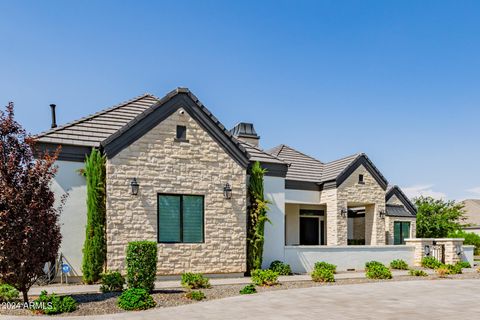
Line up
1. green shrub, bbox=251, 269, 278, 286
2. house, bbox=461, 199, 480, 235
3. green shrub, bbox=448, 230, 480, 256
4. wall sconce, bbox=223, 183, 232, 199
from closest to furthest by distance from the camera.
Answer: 1. green shrub, bbox=251, 269, 278, 286
2. wall sconce, bbox=223, 183, 232, 199
3. green shrub, bbox=448, 230, 480, 256
4. house, bbox=461, 199, 480, 235

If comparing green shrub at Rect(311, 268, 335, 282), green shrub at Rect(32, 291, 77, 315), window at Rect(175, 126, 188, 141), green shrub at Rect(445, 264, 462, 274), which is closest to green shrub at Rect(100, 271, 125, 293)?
green shrub at Rect(32, 291, 77, 315)

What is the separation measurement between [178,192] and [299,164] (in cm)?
1162

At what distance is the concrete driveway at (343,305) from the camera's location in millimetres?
9924

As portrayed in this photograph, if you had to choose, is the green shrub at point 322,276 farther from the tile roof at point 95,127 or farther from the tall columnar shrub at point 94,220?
the tile roof at point 95,127

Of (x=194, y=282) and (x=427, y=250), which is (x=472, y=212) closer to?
(x=427, y=250)

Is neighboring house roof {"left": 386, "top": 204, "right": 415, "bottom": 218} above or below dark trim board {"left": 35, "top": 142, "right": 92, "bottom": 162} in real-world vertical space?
below

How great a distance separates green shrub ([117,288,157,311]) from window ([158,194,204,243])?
5328 mm

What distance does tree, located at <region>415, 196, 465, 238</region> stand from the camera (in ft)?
114

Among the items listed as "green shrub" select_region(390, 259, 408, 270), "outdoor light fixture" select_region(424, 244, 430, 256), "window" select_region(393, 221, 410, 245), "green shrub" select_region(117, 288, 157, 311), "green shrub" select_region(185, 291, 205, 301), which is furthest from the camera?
"window" select_region(393, 221, 410, 245)

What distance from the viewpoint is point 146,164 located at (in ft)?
53.2

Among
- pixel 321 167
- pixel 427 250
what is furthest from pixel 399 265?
pixel 321 167

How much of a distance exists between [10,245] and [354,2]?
13041 mm

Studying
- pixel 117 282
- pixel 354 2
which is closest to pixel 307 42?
pixel 354 2

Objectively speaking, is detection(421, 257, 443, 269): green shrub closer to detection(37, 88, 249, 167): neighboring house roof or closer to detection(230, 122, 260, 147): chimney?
detection(37, 88, 249, 167): neighboring house roof
